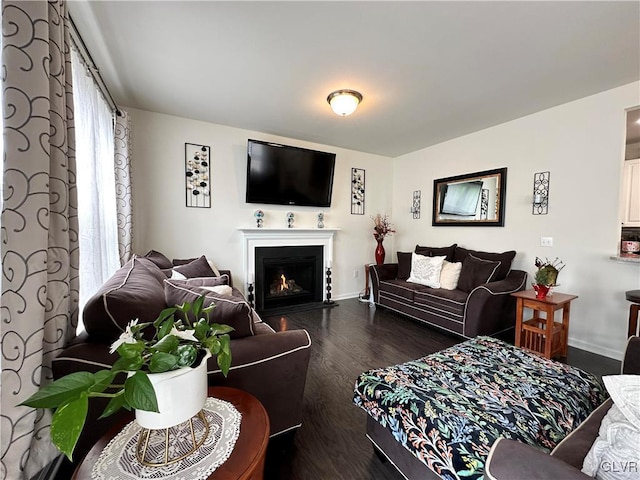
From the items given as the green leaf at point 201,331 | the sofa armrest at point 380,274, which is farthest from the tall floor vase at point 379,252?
the green leaf at point 201,331

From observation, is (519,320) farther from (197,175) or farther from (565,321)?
(197,175)

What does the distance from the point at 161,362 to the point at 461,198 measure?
4.02m

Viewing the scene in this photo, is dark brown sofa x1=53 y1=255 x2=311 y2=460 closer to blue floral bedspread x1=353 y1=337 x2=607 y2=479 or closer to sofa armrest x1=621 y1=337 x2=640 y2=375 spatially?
blue floral bedspread x1=353 y1=337 x2=607 y2=479

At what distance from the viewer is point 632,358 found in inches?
51.3

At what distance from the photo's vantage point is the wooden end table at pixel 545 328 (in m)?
2.34

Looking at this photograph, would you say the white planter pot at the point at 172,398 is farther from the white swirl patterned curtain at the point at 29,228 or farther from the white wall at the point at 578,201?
the white wall at the point at 578,201

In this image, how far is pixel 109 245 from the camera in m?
2.34

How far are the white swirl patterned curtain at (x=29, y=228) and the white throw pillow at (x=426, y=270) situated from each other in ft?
11.4

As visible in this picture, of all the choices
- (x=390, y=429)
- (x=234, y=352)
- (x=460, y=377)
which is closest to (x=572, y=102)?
(x=460, y=377)

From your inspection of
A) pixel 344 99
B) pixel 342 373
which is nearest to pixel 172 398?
pixel 342 373

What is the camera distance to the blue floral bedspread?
100cm

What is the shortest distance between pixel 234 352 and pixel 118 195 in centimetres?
228

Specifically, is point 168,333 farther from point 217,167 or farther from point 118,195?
point 217,167

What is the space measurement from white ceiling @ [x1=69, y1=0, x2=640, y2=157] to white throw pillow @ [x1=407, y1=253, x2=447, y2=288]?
1.78 meters
